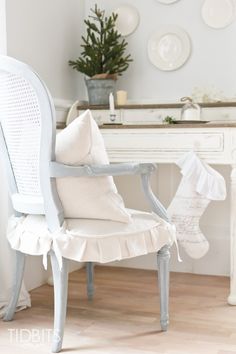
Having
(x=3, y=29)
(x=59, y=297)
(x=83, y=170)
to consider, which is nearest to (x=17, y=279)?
(x=59, y=297)

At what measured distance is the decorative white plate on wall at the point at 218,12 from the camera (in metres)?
3.17

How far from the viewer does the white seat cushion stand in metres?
2.06

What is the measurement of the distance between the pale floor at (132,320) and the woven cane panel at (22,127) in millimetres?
586

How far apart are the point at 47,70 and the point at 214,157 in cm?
111

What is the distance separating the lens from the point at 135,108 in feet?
10.9

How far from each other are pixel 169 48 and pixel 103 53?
0.39 metres

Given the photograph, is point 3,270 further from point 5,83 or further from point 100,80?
point 100,80

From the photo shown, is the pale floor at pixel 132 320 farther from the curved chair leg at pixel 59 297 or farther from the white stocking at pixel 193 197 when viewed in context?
the white stocking at pixel 193 197

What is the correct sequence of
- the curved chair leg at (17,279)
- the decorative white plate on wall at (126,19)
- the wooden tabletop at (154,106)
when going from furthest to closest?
the decorative white plate on wall at (126,19), the wooden tabletop at (154,106), the curved chair leg at (17,279)

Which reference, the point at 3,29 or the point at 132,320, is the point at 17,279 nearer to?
the point at 132,320

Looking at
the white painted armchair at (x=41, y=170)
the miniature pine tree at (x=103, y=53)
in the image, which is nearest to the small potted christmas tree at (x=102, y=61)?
the miniature pine tree at (x=103, y=53)

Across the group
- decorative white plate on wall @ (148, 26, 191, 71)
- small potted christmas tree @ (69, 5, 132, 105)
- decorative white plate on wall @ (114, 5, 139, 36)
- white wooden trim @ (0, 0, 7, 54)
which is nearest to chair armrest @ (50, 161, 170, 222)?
white wooden trim @ (0, 0, 7, 54)

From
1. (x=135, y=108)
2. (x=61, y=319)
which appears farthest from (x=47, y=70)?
(x=61, y=319)

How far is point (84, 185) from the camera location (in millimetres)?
2117
